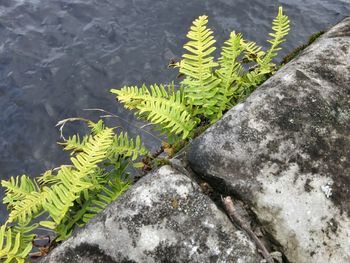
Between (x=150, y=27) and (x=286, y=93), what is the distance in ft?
19.5

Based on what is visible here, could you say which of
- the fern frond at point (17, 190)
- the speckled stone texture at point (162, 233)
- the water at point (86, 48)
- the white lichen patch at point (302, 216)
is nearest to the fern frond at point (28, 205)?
the fern frond at point (17, 190)

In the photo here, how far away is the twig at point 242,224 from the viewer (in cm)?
249

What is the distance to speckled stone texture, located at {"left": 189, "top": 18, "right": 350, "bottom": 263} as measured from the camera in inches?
102

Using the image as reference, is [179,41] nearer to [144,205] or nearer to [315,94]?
[315,94]

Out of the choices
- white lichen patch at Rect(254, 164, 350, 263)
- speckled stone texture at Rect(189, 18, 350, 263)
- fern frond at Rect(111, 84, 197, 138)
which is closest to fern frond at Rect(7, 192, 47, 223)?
fern frond at Rect(111, 84, 197, 138)

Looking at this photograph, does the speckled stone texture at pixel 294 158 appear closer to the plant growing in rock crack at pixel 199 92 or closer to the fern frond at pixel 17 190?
the plant growing in rock crack at pixel 199 92

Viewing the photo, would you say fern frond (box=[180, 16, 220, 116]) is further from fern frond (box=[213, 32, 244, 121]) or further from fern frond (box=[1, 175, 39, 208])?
fern frond (box=[1, 175, 39, 208])

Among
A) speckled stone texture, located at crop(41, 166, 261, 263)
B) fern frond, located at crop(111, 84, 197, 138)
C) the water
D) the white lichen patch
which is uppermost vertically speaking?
the white lichen patch

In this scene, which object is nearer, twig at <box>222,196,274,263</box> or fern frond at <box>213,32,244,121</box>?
twig at <box>222,196,274,263</box>

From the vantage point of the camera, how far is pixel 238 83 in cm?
412

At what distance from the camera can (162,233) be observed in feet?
8.39

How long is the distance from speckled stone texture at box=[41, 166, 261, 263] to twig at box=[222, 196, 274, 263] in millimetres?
38

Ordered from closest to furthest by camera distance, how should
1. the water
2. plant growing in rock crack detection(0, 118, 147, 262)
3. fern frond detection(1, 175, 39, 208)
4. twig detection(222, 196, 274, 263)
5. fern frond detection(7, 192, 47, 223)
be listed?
twig detection(222, 196, 274, 263), plant growing in rock crack detection(0, 118, 147, 262), fern frond detection(7, 192, 47, 223), fern frond detection(1, 175, 39, 208), the water

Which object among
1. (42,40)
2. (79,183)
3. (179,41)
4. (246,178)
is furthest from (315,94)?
(42,40)
